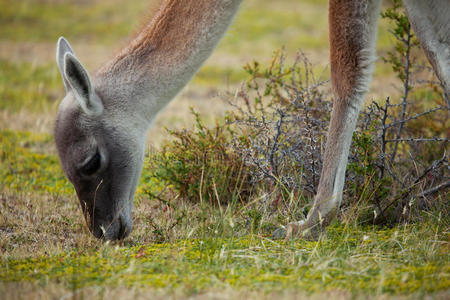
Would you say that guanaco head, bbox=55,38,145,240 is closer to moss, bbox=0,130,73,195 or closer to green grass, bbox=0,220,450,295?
green grass, bbox=0,220,450,295

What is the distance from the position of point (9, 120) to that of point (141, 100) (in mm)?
5535

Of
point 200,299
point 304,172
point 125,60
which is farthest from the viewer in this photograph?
point 304,172

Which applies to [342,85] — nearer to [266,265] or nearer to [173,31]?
[173,31]

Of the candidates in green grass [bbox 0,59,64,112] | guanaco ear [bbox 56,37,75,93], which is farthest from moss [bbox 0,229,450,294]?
green grass [bbox 0,59,64,112]

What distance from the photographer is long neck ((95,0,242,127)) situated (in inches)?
149

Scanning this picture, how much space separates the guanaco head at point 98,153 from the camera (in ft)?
12.2

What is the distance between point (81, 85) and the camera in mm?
3633

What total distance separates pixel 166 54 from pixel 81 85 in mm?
701

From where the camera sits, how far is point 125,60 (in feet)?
12.9

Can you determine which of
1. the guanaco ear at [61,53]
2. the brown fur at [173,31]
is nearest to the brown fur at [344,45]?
→ the brown fur at [173,31]

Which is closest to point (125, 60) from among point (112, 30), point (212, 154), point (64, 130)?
point (64, 130)

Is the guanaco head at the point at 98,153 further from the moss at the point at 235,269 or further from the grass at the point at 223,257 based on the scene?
the moss at the point at 235,269

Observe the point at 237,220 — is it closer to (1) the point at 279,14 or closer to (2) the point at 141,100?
(2) the point at 141,100

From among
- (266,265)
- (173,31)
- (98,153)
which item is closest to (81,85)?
(98,153)
